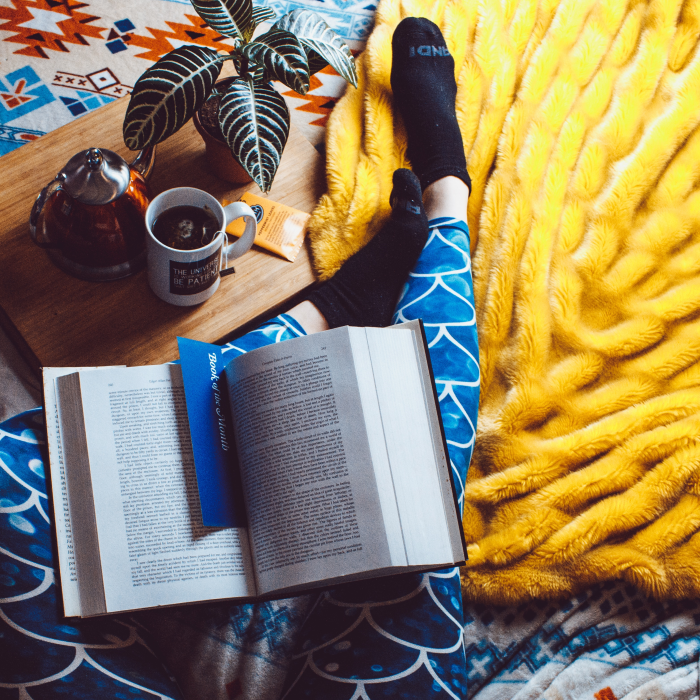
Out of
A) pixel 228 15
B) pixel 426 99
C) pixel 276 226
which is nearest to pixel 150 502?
pixel 276 226

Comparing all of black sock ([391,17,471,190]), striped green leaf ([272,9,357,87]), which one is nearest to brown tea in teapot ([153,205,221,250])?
striped green leaf ([272,9,357,87])

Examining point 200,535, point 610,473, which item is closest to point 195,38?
point 200,535

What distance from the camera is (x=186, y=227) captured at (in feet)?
2.01

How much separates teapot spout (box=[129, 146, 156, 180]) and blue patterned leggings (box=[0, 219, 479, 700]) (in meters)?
0.25

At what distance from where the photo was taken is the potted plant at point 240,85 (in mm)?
551

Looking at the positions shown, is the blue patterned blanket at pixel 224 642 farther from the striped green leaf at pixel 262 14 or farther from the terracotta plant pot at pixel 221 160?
the striped green leaf at pixel 262 14

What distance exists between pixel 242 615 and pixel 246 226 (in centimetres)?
46

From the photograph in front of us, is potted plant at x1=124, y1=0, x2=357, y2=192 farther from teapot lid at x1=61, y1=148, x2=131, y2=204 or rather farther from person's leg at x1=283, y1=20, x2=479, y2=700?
person's leg at x1=283, y1=20, x2=479, y2=700

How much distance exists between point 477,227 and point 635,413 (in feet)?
1.32

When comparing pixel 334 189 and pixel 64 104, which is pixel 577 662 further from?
pixel 64 104

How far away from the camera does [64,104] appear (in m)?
1.07

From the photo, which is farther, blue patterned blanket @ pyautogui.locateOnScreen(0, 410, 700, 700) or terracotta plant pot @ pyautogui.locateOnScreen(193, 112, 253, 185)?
terracotta plant pot @ pyautogui.locateOnScreen(193, 112, 253, 185)

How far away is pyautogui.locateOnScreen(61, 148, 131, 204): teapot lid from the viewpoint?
0.55 m

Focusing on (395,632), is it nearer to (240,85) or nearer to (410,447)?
(410,447)
